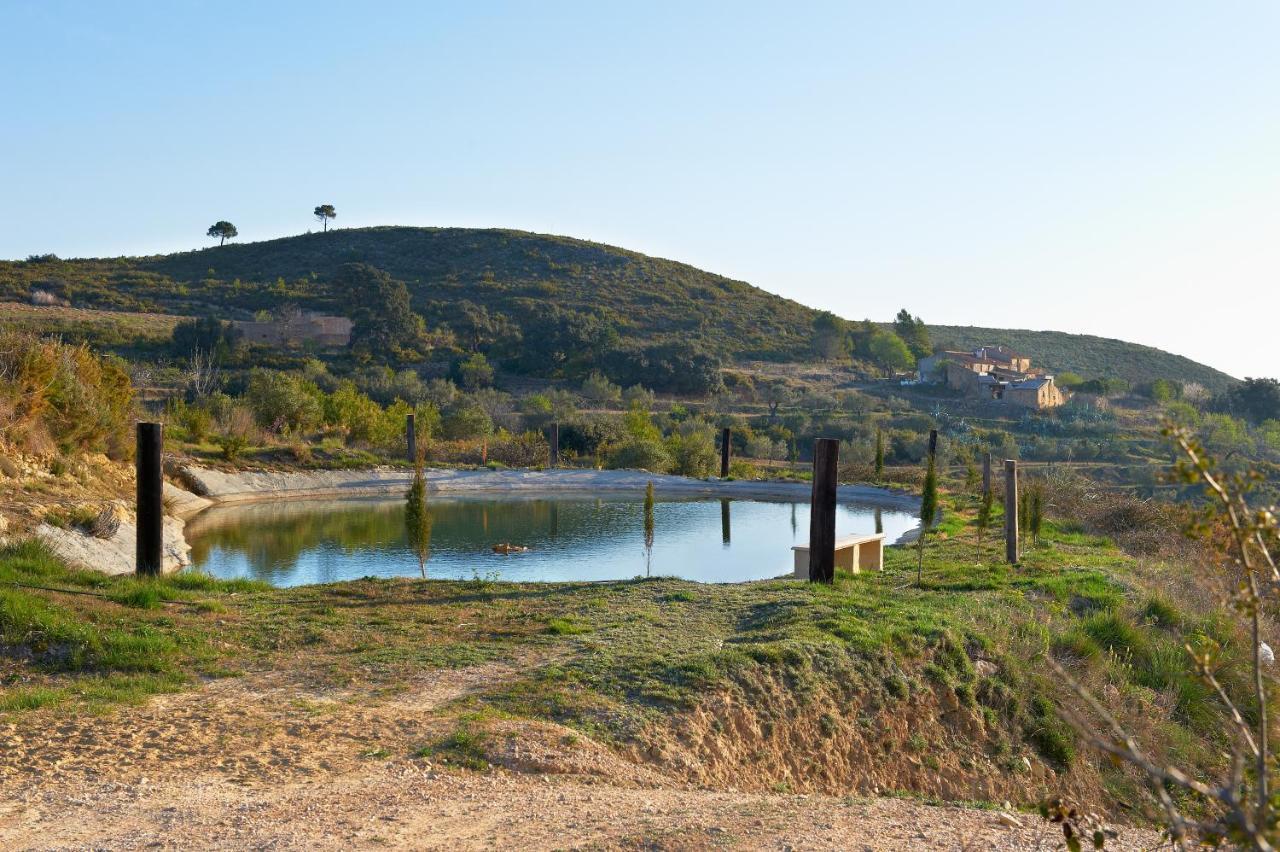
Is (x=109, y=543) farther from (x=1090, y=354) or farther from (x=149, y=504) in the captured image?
(x=1090, y=354)

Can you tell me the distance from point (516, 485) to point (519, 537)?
9.28 meters

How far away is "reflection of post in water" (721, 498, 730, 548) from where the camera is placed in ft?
65.3

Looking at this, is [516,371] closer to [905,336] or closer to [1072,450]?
[1072,450]

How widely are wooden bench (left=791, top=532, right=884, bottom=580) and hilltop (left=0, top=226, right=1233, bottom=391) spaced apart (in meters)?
44.2

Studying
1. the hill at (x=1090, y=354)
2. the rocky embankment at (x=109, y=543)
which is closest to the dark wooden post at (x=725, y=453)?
the rocky embankment at (x=109, y=543)

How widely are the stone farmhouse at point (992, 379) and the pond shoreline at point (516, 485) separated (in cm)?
2678

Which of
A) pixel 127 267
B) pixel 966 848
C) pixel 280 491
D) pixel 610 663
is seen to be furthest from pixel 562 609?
pixel 127 267

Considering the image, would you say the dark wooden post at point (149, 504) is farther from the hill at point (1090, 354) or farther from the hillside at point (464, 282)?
the hill at point (1090, 354)

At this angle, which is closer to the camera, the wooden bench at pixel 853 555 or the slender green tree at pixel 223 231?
the wooden bench at pixel 853 555

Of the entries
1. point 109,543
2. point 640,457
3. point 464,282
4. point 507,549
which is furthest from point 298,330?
point 109,543

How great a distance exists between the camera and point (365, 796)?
17.1ft

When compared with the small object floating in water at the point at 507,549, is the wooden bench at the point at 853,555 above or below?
above

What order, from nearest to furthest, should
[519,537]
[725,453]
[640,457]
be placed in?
[519,537]
[725,453]
[640,457]

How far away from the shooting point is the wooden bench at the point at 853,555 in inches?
506
